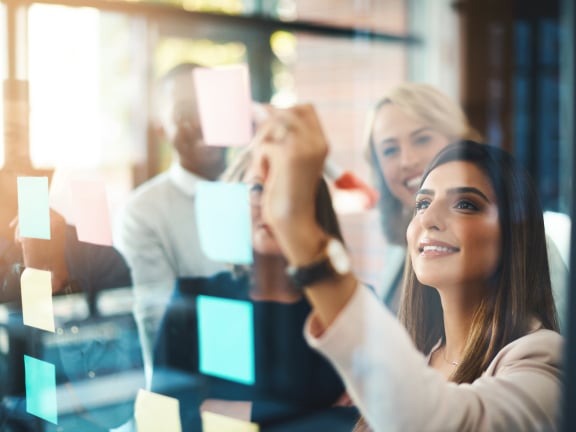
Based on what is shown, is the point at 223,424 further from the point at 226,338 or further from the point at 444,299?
the point at 444,299

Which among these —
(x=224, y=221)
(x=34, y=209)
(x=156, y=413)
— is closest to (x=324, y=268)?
(x=224, y=221)

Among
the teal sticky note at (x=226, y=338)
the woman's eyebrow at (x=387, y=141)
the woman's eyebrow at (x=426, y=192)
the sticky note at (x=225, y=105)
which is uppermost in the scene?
the sticky note at (x=225, y=105)

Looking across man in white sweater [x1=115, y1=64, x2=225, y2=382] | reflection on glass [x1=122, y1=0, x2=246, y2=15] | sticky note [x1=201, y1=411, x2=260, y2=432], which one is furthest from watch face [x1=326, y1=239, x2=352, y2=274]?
reflection on glass [x1=122, y1=0, x2=246, y2=15]

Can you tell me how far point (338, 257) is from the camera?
0.94 metres

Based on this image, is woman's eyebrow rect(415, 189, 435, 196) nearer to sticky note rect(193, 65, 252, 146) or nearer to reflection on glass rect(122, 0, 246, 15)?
sticky note rect(193, 65, 252, 146)

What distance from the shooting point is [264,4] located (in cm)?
244

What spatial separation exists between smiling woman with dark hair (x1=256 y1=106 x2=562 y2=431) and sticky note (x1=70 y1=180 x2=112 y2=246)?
18.1 inches

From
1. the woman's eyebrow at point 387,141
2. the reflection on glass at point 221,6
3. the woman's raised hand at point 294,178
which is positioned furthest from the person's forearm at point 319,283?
the reflection on glass at point 221,6

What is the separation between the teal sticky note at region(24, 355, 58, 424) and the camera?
145 cm

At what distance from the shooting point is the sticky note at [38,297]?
1.38 meters

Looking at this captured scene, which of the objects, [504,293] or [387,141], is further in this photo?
[387,141]

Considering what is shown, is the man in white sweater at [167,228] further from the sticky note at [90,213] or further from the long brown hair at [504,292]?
the long brown hair at [504,292]

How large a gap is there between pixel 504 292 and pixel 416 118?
16.2 inches

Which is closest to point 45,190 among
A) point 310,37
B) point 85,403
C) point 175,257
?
point 175,257
